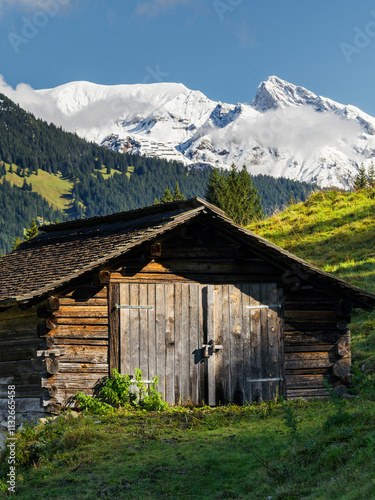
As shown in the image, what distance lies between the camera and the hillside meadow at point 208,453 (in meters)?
7.20

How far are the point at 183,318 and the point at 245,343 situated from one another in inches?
57.5

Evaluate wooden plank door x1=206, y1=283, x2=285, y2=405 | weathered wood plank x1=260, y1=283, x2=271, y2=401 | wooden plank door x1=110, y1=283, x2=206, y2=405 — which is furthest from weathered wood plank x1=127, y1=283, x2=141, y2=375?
weathered wood plank x1=260, y1=283, x2=271, y2=401

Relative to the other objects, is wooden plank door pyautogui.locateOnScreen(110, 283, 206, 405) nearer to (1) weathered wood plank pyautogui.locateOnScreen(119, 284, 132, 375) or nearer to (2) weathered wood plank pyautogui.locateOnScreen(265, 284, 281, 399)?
(1) weathered wood plank pyautogui.locateOnScreen(119, 284, 132, 375)

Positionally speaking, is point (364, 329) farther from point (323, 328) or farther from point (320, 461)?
point (320, 461)

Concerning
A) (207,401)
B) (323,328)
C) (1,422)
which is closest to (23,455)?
(1,422)

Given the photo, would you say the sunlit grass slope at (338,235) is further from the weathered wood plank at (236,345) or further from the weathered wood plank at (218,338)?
the weathered wood plank at (218,338)

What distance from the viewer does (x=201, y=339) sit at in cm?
1255

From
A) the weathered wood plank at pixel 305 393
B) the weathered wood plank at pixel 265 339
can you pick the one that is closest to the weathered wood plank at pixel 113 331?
the weathered wood plank at pixel 265 339

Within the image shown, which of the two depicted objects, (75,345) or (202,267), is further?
(202,267)

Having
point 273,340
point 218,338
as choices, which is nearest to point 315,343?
point 273,340

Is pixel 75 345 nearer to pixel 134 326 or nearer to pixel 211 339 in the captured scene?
pixel 134 326

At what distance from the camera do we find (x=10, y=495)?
7.95 metres

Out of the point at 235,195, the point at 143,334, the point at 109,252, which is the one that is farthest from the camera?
the point at 235,195

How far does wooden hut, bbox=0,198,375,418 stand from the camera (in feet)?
39.0
